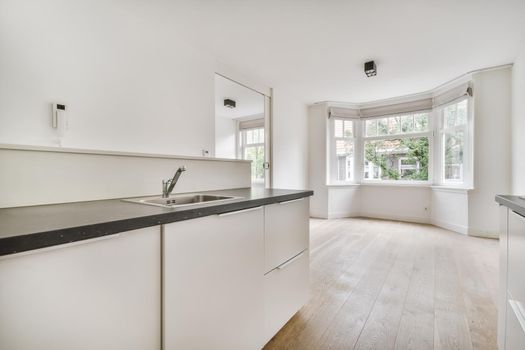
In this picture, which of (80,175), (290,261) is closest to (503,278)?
(290,261)

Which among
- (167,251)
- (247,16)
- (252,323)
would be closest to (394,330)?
(252,323)

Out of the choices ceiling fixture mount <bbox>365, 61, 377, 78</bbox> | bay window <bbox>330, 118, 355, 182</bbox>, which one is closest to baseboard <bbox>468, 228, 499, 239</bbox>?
bay window <bbox>330, 118, 355, 182</bbox>

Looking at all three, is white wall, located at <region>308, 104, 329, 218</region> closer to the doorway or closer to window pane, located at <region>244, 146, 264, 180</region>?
the doorway

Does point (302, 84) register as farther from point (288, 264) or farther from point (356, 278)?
point (288, 264)

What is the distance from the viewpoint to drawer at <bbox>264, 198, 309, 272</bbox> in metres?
1.45

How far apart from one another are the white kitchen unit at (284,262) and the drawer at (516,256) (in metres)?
1.07

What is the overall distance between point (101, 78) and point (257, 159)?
238 cm

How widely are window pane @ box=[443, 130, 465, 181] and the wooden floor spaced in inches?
44.6

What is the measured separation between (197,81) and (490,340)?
340 cm

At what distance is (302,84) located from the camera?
423cm

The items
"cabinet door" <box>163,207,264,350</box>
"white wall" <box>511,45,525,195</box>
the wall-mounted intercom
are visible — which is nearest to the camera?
"cabinet door" <box>163,207,264,350</box>

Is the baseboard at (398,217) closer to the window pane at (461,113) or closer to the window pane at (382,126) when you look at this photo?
the window pane at (382,126)

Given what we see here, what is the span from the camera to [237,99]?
373 cm

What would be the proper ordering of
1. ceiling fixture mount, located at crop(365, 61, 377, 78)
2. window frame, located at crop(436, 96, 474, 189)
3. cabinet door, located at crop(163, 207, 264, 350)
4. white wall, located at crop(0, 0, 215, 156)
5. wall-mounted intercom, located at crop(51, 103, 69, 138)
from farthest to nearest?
window frame, located at crop(436, 96, 474, 189) → ceiling fixture mount, located at crop(365, 61, 377, 78) → wall-mounted intercom, located at crop(51, 103, 69, 138) → white wall, located at crop(0, 0, 215, 156) → cabinet door, located at crop(163, 207, 264, 350)
